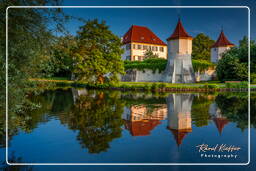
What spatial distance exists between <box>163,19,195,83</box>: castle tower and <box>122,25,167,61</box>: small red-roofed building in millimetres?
3477

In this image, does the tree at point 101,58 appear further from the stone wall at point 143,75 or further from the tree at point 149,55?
the tree at point 149,55

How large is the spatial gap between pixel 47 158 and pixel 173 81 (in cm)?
2585

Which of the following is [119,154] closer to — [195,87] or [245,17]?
[245,17]

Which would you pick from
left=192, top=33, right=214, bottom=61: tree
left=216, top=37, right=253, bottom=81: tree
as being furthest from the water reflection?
left=192, top=33, right=214, bottom=61: tree

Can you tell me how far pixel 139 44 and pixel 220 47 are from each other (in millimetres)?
15805

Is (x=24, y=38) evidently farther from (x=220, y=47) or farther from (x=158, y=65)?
(x=220, y=47)

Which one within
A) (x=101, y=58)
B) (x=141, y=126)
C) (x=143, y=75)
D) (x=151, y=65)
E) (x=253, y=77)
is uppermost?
(x=151, y=65)

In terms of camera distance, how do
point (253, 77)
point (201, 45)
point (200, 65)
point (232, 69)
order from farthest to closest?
point (201, 45), point (200, 65), point (232, 69), point (253, 77)

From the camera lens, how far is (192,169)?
376cm

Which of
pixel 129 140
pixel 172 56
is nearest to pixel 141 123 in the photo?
pixel 129 140

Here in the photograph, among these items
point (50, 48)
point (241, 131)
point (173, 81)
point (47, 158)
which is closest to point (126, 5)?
point (50, 48)

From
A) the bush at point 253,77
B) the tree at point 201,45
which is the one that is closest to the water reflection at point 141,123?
the bush at point 253,77

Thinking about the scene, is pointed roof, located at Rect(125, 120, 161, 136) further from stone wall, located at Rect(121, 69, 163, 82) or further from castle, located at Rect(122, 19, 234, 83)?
stone wall, located at Rect(121, 69, 163, 82)

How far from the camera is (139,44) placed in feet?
111
